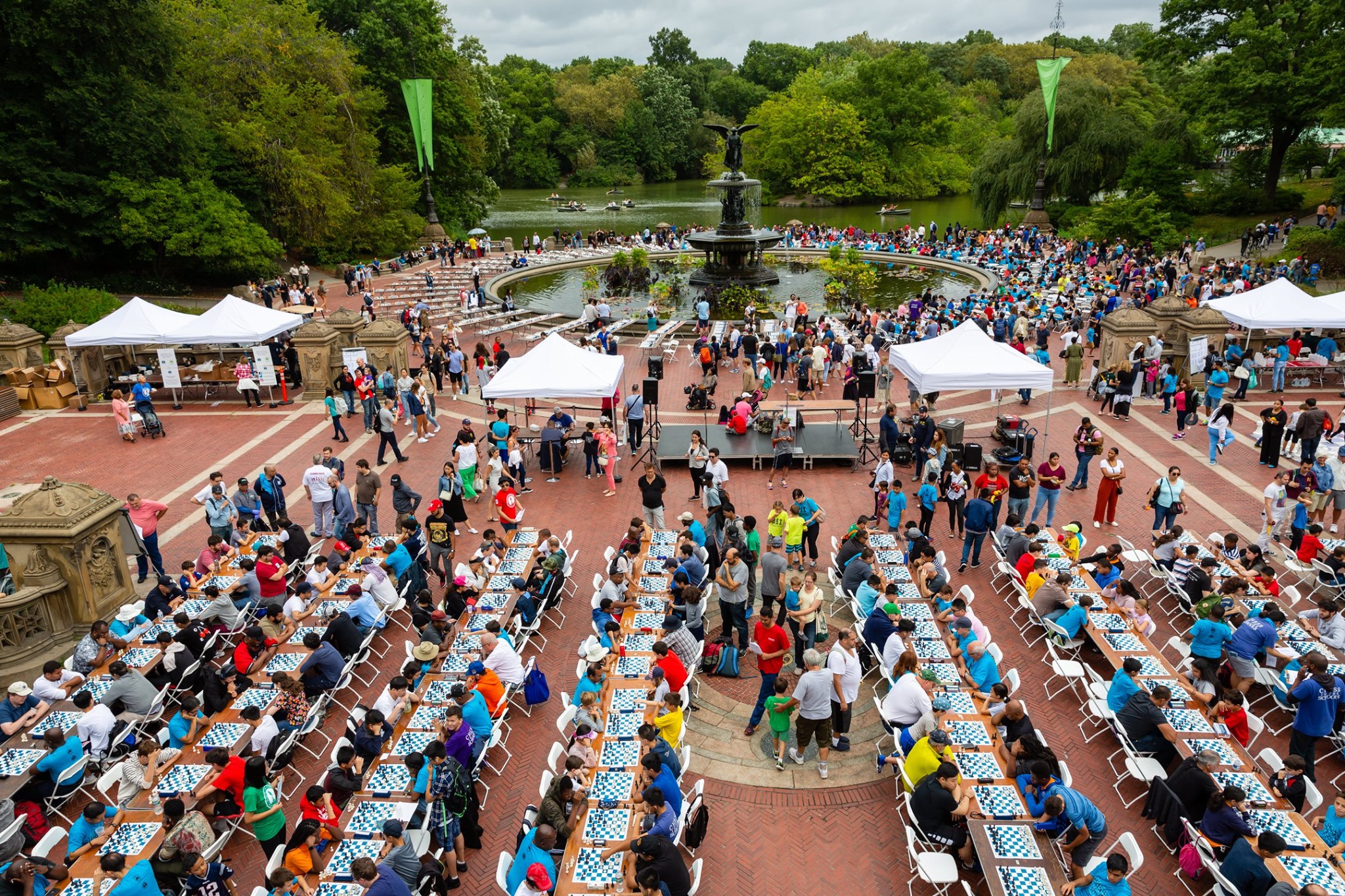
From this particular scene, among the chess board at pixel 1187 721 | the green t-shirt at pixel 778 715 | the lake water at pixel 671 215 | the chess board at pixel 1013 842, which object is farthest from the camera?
the lake water at pixel 671 215

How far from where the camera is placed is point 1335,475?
12.8 metres

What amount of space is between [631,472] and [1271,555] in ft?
35.6

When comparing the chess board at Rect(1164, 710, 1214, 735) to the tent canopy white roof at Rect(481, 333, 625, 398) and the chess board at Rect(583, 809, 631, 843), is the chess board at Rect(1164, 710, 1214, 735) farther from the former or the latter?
the tent canopy white roof at Rect(481, 333, 625, 398)

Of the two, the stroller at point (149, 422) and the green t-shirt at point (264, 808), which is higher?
the stroller at point (149, 422)

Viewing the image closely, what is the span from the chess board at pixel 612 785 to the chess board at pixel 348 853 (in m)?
1.82

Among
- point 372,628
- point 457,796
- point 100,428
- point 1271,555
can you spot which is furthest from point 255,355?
point 1271,555

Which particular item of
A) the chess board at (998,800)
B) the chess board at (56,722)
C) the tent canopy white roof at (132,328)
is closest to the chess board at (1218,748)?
the chess board at (998,800)

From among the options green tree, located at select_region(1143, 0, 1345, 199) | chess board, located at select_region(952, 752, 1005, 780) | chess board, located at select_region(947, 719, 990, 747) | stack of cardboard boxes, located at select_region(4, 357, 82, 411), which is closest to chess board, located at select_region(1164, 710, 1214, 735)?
chess board, located at select_region(947, 719, 990, 747)

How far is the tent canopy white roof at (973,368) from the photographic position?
1449cm

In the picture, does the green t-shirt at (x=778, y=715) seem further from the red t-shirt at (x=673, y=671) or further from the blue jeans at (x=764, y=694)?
the red t-shirt at (x=673, y=671)

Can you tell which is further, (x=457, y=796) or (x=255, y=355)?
(x=255, y=355)

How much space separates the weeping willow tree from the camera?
4222 centimetres

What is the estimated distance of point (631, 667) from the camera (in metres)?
8.86

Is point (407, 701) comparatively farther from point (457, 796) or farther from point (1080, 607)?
point (1080, 607)
